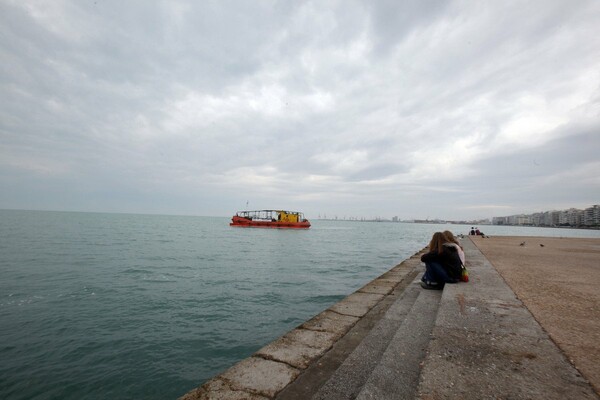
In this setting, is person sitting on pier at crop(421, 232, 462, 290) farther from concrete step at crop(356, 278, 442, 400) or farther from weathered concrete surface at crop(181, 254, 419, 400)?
concrete step at crop(356, 278, 442, 400)

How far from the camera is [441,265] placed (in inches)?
231

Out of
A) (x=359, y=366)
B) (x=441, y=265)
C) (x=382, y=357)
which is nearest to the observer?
(x=382, y=357)

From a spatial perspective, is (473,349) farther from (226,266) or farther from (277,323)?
(226,266)

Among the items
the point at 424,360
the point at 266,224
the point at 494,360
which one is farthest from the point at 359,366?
the point at 266,224

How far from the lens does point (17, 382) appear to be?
472cm

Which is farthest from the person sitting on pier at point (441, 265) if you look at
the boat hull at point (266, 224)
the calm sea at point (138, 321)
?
the boat hull at point (266, 224)

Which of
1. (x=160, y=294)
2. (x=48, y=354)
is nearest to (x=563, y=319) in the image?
(x=48, y=354)

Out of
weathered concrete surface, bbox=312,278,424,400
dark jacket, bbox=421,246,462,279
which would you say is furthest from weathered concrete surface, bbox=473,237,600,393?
weathered concrete surface, bbox=312,278,424,400

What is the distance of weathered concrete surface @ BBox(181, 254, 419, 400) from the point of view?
117 inches

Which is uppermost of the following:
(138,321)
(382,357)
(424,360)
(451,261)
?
(451,261)

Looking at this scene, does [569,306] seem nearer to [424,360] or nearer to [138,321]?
[424,360]

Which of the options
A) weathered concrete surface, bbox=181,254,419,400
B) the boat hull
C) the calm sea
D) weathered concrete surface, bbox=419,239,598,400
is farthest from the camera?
the boat hull

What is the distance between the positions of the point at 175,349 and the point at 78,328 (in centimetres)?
304

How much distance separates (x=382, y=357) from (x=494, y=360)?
3.30 ft
